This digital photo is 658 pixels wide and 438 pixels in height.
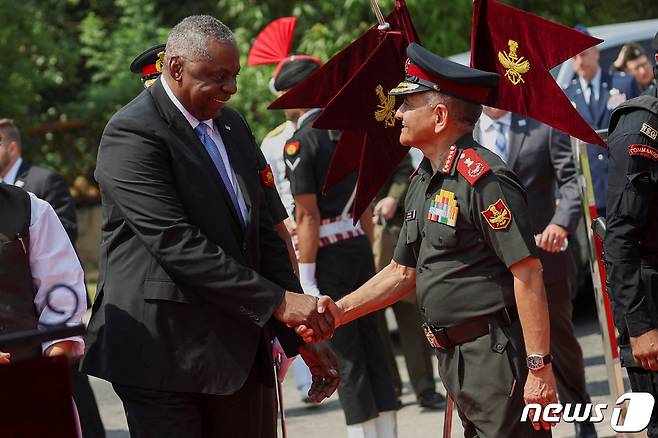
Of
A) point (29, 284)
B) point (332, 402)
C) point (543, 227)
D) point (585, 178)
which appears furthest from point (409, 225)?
point (332, 402)

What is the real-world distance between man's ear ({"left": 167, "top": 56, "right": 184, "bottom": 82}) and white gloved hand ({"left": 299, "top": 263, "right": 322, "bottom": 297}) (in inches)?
113

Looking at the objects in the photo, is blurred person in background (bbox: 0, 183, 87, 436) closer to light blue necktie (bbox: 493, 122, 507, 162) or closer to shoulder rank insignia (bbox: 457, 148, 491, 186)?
shoulder rank insignia (bbox: 457, 148, 491, 186)

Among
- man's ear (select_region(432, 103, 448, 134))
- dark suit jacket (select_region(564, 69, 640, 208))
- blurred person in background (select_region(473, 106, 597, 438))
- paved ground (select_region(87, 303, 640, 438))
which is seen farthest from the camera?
dark suit jacket (select_region(564, 69, 640, 208))

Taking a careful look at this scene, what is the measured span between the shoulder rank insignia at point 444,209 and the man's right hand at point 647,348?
2.95ft

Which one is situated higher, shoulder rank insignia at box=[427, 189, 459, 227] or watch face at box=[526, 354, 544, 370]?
shoulder rank insignia at box=[427, 189, 459, 227]

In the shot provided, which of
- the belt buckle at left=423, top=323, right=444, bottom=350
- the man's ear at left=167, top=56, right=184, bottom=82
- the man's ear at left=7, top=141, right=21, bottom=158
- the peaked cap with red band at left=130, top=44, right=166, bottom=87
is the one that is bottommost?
the belt buckle at left=423, top=323, right=444, bottom=350

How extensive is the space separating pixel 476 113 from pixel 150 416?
163 cm

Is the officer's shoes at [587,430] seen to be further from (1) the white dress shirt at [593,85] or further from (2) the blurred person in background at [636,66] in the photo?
(2) the blurred person in background at [636,66]

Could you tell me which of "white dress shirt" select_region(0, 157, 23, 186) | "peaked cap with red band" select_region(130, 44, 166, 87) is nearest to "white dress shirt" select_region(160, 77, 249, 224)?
"peaked cap with red band" select_region(130, 44, 166, 87)

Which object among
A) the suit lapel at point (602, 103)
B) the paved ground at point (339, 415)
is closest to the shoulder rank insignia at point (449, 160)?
the paved ground at point (339, 415)

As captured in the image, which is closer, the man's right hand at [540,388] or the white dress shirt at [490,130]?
the man's right hand at [540,388]

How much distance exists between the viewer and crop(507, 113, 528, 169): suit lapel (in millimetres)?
7320

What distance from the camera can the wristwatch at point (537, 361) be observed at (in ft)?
14.6

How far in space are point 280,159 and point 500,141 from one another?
1.36 meters
